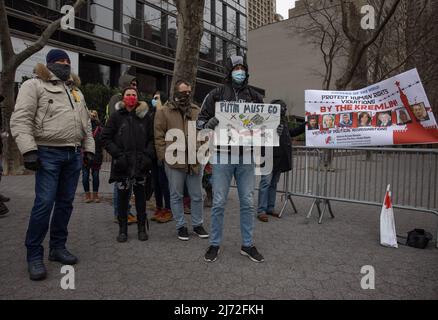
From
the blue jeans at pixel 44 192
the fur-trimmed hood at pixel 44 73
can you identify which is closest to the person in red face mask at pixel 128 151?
the blue jeans at pixel 44 192

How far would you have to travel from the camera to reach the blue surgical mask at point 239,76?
13.4 ft

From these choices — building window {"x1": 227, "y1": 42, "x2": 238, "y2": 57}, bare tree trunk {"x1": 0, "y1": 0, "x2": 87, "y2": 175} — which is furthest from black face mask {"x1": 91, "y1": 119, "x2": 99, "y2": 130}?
building window {"x1": 227, "y1": 42, "x2": 238, "y2": 57}

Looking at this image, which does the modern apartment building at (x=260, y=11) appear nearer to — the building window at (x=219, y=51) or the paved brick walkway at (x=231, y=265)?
the building window at (x=219, y=51)

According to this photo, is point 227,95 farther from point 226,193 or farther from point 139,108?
point 139,108

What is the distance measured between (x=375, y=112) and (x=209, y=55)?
30.9 meters

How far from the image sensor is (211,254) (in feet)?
13.1

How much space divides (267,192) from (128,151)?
8.28 ft

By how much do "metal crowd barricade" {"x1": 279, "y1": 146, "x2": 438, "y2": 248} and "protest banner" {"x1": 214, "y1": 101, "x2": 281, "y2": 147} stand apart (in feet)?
6.78

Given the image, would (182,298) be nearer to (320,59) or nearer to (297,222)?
(297,222)

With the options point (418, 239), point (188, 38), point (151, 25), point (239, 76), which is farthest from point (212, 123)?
point (151, 25)

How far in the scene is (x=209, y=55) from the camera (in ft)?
113

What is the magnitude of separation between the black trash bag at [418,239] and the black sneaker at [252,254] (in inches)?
82.6

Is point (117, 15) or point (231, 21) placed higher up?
point (231, 21)
